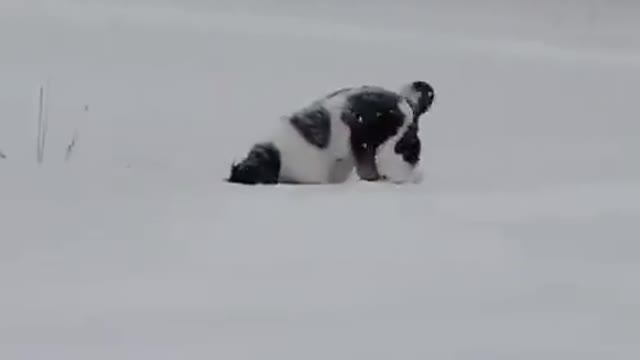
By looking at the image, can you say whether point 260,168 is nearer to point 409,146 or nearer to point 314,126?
point 314,126

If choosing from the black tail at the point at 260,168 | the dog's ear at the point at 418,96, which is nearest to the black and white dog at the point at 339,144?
the black tail at the point at 260,168

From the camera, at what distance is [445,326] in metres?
2.01

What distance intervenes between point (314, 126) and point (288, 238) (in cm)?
96

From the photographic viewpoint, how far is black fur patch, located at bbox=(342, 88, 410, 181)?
11.1 ft

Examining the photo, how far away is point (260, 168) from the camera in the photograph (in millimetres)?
3346

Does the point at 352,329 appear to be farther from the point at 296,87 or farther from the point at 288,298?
the point at 296,87

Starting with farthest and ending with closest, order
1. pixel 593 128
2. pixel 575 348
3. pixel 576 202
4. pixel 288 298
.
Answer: pixel 593 128 < pixel 576 202 < pixel 288 298 < pixel 575 348

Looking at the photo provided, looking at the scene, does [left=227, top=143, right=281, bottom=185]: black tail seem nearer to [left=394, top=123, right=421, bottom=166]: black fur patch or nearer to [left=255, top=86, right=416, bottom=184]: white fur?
[left=255, top=86, right=416, bottom=184]: white fur

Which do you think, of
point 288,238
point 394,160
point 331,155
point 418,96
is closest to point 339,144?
point 331,155

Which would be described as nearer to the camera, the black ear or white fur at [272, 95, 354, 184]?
white fur at [272, 95, 354, 184]

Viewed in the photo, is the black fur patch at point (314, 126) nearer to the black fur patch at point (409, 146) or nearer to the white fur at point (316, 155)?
the white fur at point (316, 155)

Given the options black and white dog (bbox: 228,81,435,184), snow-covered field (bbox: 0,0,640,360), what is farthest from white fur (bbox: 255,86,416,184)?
snow-covered field (bbox: 0,0,640,360)

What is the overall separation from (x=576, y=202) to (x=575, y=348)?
1195 mm

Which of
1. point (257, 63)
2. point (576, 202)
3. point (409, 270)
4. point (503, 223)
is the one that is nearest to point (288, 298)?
point (409, 270)
